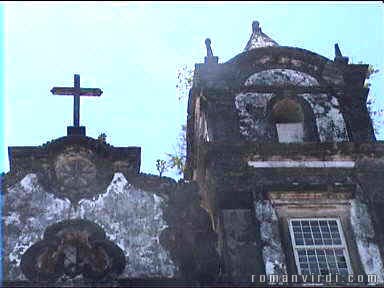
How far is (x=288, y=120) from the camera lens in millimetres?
17750

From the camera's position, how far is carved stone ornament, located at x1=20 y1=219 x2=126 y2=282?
46.3 ft

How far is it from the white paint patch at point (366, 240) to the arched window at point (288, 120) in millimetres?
2451

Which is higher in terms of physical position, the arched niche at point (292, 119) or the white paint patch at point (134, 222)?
the arched niche at point (292, 119)

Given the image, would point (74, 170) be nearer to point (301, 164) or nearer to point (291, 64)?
point (301, 164)

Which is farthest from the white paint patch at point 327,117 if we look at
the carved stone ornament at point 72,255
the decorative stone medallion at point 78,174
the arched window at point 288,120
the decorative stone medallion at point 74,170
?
the carved stone ornament at point 72,255

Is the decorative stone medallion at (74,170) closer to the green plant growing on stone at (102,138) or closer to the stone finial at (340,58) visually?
the green plant growing on stone at (102,138)

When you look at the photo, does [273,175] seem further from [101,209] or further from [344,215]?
[101,209]

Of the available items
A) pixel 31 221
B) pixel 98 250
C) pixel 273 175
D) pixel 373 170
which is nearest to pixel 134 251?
pixel 98 250

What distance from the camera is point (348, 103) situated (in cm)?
1770

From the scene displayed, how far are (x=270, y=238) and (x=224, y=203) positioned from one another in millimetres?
1150

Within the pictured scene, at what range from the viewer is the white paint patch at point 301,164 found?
16094 millimetres

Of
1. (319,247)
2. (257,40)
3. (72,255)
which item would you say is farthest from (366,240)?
(257,40)

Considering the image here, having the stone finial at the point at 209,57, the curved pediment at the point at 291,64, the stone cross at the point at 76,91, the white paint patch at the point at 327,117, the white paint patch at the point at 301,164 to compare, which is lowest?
the white paint patch at the point at 301,164

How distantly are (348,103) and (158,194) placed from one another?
5.02m
